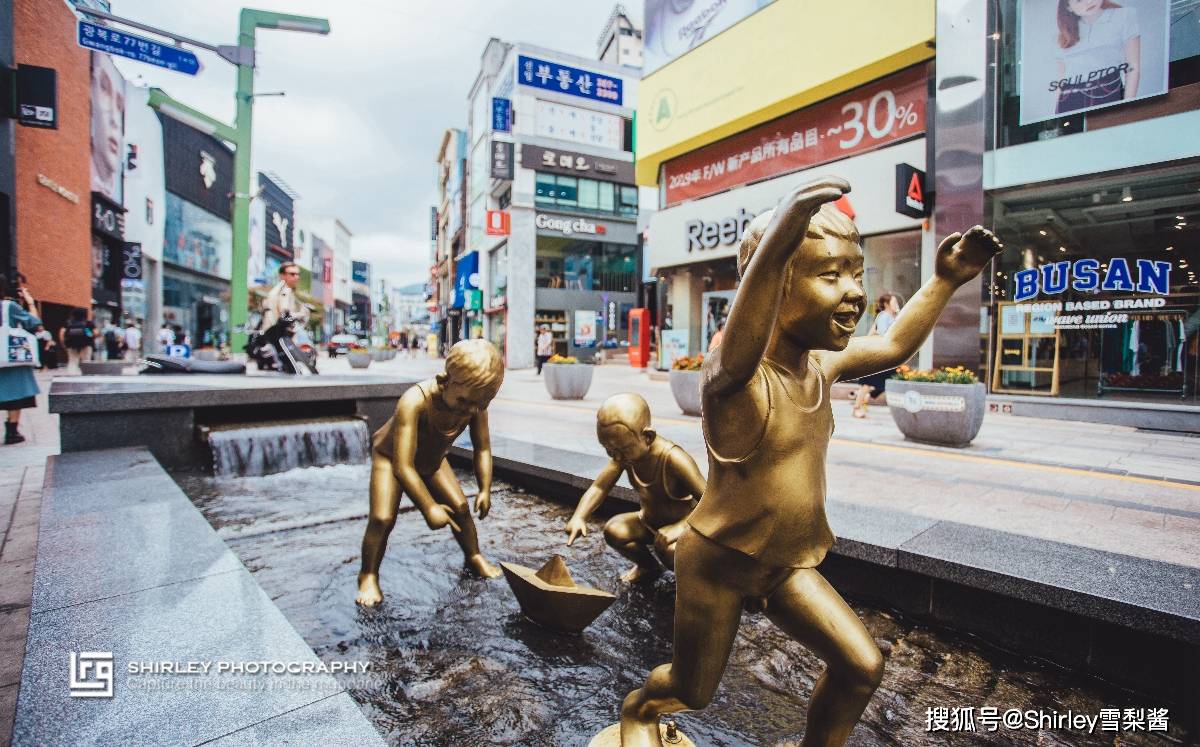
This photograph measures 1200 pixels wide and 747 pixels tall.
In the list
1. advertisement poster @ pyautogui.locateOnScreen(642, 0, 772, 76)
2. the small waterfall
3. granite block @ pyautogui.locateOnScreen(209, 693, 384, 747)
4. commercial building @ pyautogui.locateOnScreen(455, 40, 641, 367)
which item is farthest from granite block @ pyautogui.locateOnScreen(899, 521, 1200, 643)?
commercial building @ pyautogui.locateOnScreen(455, 40, 641, 367)

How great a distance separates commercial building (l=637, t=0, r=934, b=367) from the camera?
505 inches

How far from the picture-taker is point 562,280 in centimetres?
Result: 3597

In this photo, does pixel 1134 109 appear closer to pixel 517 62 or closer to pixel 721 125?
pixel 721 125

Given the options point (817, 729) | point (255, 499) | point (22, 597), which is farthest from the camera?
point (255, 499)

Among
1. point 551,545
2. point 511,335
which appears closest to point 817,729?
point 551,545

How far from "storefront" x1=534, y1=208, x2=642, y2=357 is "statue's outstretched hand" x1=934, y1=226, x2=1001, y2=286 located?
32.2 m

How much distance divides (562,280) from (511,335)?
5.44m

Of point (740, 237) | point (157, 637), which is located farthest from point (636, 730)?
point (740, 237)

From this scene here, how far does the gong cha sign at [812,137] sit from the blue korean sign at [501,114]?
1682 cm

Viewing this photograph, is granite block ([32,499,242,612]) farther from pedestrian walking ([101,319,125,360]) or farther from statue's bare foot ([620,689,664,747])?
pedestrian walking ([101,319,125,360])

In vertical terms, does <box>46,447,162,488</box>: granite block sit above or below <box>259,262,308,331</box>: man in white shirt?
below

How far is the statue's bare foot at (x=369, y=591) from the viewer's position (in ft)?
10.0

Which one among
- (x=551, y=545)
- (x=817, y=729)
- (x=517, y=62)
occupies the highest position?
(x=517, y=62)

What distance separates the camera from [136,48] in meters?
11.3
